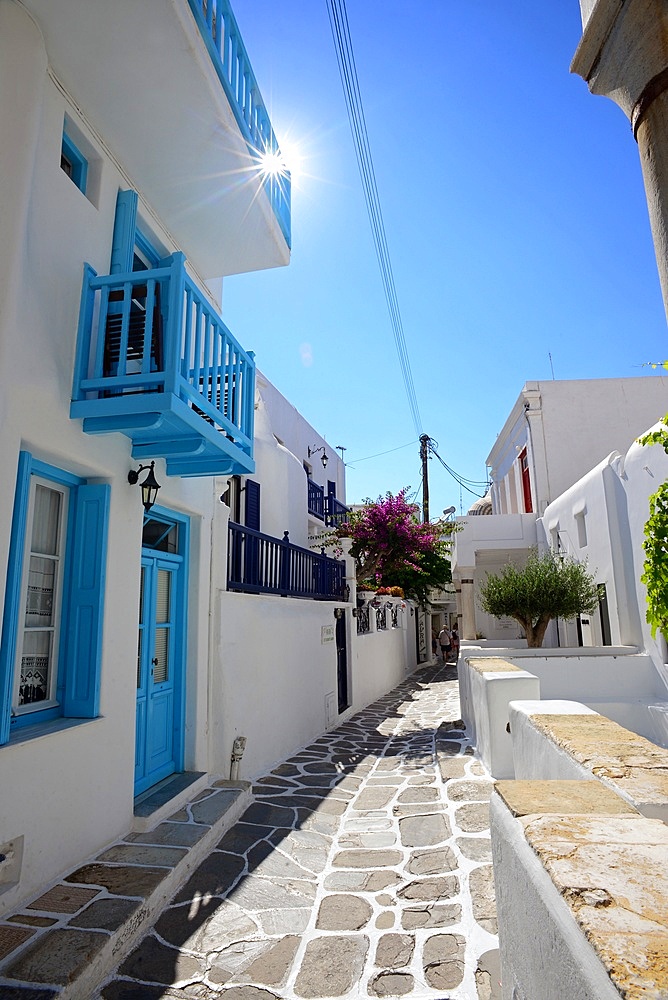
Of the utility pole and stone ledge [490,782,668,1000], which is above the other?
the utility pole

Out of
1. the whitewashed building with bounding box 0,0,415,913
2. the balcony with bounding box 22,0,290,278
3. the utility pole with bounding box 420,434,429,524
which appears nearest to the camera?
the whitewashed building with bounding box 0,0,415,913

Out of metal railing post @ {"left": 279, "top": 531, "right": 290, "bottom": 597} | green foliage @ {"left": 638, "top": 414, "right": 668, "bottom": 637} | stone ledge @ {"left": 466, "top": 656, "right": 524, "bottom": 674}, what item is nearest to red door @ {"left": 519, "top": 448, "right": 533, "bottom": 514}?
stone ledge @ {"left": 466, "top": 656, "right": 524, "bottom": 674}

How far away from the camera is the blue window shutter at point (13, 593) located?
3.50 meters

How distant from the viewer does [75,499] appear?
4535 millimetres

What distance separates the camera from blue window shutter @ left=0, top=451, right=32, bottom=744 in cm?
350

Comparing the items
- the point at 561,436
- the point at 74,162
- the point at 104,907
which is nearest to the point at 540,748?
the point at 104,907

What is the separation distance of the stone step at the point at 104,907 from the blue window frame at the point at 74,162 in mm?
5112

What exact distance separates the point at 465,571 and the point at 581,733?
46.2 feet

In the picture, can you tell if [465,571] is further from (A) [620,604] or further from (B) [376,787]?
(B) [376,787]

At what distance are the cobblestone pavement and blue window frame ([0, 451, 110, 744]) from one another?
160cm

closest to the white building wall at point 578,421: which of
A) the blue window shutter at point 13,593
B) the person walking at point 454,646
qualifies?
the person walking at point 454,646

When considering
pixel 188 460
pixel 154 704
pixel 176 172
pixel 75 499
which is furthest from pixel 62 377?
pixel 154 704

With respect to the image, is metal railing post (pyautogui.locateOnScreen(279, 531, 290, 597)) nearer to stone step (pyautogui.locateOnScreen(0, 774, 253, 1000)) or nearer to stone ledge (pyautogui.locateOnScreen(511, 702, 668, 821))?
stone step (pyautogui.locateOnScreen(0, 774, 253, 1000))

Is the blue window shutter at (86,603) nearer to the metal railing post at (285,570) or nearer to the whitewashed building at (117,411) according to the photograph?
the whitewashed building at (117,411)
